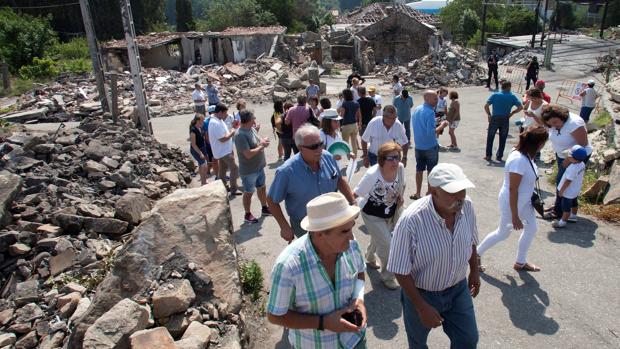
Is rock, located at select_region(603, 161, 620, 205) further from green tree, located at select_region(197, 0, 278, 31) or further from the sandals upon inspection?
green tree, located at select_region(197, 0, 278, 31)

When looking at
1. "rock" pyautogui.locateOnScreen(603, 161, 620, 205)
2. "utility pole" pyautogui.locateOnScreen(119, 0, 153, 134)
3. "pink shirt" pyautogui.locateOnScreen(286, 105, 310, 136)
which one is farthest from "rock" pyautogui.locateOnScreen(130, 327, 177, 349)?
"utility pole" pyautogui.locateOnScreen(119, 0, 153, 134)

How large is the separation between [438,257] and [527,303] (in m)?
2.26

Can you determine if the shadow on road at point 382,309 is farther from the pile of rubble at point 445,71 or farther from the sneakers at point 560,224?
the pile of rubble at point 445,71

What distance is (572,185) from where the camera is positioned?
594cm

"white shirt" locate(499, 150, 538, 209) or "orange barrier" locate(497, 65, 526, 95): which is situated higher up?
"white shirt" locate(499, 150, 538, 209)

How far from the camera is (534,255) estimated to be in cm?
547

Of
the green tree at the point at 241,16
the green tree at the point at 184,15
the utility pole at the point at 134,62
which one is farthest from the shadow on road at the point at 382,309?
the green tree at the point at 184,15

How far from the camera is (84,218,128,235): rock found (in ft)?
20.1

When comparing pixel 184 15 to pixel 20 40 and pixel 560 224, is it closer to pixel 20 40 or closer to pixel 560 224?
pixel 20 40

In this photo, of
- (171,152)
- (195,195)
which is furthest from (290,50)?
(195,195)

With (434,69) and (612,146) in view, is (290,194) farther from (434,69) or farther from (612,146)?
(434,69)

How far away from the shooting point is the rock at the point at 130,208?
6.45 metres

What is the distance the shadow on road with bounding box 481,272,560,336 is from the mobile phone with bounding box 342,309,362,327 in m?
2.41

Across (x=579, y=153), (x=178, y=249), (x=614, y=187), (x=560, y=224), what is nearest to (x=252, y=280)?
(x=178, y=249)
